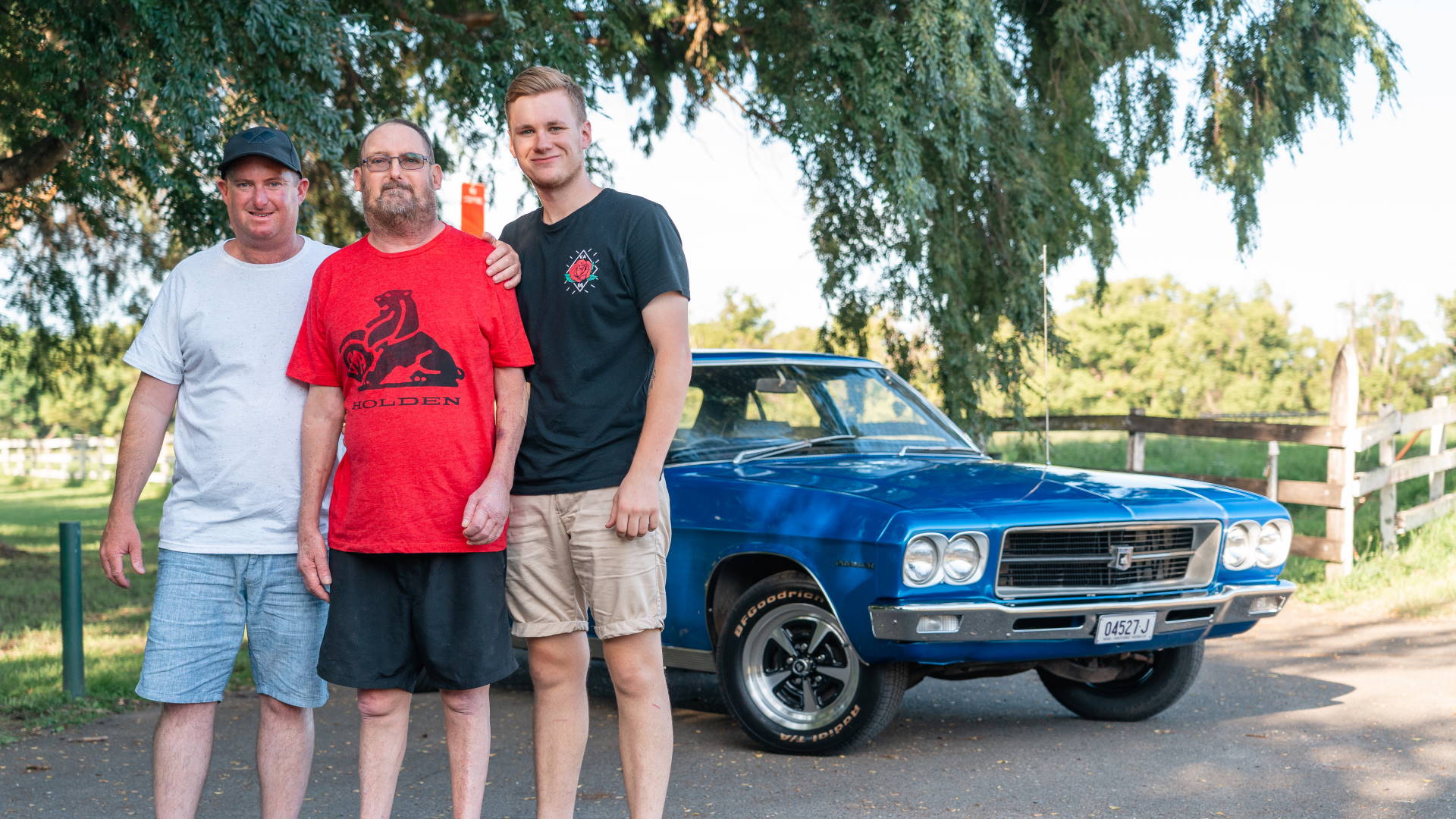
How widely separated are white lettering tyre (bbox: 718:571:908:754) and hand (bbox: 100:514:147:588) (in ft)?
8.47

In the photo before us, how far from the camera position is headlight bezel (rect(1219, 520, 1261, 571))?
598 cm

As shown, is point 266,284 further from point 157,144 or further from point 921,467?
point 157,144

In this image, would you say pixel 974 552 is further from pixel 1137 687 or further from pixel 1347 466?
pixel 1347 466

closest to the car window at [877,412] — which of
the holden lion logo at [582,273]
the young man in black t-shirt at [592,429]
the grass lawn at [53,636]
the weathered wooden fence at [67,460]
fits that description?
the young man in black t-shirt at [592,429]

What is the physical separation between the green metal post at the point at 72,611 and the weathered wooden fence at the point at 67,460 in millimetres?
29233

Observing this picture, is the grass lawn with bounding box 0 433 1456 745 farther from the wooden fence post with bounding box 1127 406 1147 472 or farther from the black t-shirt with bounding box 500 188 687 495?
the black t-shirt with bounding box 500 188 687 495

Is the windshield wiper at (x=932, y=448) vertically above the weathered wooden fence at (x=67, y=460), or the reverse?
the windshield wiper at (x=932, y=448)

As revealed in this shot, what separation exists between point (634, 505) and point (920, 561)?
77.0 inches

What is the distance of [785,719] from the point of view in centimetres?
574

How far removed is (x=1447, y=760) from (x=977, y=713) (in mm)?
2038

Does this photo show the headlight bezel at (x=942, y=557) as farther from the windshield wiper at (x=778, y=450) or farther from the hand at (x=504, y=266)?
the hand at (x=504, y=266)

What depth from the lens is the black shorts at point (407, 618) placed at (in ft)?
11.9

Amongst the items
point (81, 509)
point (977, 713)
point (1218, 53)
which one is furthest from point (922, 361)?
point (81, 509)

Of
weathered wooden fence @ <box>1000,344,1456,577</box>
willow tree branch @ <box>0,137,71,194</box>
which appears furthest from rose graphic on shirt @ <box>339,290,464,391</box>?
weathered wooden fence @ <box>1000,344,1456,577</box>
